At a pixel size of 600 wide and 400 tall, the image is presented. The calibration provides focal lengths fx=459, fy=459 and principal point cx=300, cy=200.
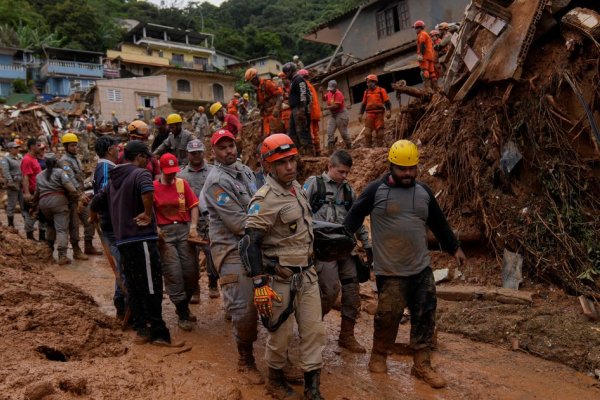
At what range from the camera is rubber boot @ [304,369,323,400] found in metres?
3.36

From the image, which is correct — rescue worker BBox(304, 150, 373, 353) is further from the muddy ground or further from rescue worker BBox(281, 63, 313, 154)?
rescue worker BBox(281, 63, 313, 154)

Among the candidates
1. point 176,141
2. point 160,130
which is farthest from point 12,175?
point 176,141

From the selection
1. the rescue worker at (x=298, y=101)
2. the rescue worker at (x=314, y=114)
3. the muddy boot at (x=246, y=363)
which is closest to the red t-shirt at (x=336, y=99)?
the rescue worker at (x=314, y=114)

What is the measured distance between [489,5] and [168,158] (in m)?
5.36

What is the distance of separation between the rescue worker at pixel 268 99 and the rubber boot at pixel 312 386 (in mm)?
7254

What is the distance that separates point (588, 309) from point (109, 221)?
5.46 m

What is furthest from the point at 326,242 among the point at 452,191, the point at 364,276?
the point at 452,191

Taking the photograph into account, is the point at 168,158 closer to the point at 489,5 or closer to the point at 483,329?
the point at 483,329

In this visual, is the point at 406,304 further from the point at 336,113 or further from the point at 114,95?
the point at 114,95

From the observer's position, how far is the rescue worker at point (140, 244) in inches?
171

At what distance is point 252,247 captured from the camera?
3311 mm

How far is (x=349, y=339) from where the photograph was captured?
15.4 feet

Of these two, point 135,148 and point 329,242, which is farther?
point 135,148

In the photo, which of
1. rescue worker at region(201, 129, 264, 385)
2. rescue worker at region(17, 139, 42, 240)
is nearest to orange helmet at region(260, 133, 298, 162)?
Answer: rescue worker at region(201, 129, 264, 385)
